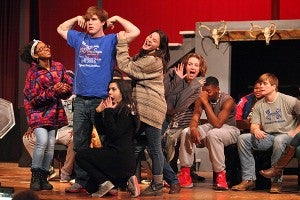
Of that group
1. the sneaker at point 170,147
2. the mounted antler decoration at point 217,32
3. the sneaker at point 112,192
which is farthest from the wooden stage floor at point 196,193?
the mounted antler decoration at point 217,32

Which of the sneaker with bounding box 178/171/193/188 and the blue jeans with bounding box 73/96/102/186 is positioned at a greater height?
the blue jeans with bounding box 73/96/102/186

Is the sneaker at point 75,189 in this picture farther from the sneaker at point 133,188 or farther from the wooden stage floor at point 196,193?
the sneaker at point 133,188

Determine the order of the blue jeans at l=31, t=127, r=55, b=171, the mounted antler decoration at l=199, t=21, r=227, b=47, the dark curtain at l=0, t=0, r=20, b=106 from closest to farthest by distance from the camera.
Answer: the blue jeans at l=31, t=127, r=55, b=171, the mounted antler decoration at l=199, t=21, r=227, b=47, the dark curtain at l=0, t=0, r=20, b=106

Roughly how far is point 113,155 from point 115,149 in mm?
51

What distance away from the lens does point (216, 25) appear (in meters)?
8.26

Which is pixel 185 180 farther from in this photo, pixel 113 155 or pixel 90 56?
pixel 90 56

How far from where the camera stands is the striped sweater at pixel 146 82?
537 centimetres

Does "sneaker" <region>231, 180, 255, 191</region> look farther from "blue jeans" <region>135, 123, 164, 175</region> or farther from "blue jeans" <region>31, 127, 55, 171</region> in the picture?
"blue jeans" <region>31, 127, 55, 171</region>

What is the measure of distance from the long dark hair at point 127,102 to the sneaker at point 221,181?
0.97 meters

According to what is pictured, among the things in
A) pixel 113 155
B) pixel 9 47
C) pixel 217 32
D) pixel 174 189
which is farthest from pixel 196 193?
pixel 9 47

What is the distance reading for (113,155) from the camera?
537cm

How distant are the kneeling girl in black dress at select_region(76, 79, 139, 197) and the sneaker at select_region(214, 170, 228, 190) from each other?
91 centimetres

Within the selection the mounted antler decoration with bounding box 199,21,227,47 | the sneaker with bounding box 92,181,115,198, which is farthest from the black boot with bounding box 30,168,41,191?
the mounted antler decoration with bounding box 199,21,227,47

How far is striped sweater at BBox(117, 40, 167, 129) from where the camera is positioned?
17.6 ft
